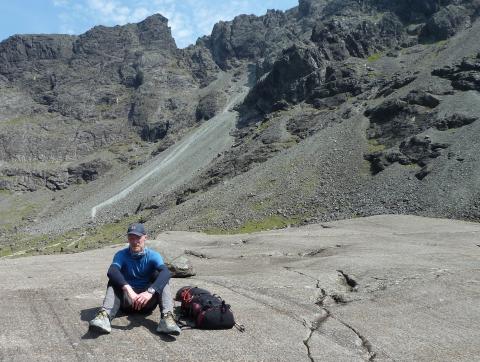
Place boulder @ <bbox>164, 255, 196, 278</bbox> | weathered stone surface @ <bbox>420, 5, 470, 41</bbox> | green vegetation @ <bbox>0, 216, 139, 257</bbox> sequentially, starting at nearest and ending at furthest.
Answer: boulder @ <bbox>164, 255, 196, 278</bbox> < green vegetation @ <bbox>0, 216, 139, 257</bbox> < weathered stone surface @ <bbox>420, 5, 470, 41</bbox>

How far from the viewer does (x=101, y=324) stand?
33.8 feet

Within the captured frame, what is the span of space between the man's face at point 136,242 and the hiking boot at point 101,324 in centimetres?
167

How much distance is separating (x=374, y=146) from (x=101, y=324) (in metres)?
75.7

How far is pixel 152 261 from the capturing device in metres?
11.6

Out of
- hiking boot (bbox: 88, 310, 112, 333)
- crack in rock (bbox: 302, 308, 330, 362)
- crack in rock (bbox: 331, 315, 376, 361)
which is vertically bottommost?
crack in rock (bbox: 331, 315, 376, 361)

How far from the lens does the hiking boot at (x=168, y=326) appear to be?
1052cm

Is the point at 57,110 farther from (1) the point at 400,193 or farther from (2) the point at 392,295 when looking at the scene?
(2) the point at 392,295

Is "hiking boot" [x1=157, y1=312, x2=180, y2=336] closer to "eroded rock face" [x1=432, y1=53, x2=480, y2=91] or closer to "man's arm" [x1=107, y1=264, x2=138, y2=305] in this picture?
"man's arm" [x1=107, y1=264, x2=138, y2=305]

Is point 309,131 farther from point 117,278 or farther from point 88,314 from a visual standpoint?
point 117,278

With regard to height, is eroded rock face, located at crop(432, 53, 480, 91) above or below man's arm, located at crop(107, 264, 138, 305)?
above

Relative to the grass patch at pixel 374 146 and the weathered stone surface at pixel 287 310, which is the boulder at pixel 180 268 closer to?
the weathered stone surface at pixel 287 310

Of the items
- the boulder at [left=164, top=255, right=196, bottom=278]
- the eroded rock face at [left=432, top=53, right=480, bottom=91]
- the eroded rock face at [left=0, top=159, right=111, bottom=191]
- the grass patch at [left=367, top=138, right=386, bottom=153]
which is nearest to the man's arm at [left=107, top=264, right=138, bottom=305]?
the boulder at [left=164, top=255, right=196, bottom=278]

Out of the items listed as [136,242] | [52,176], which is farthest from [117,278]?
[52,176]

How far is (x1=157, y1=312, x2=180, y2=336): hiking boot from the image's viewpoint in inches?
414
